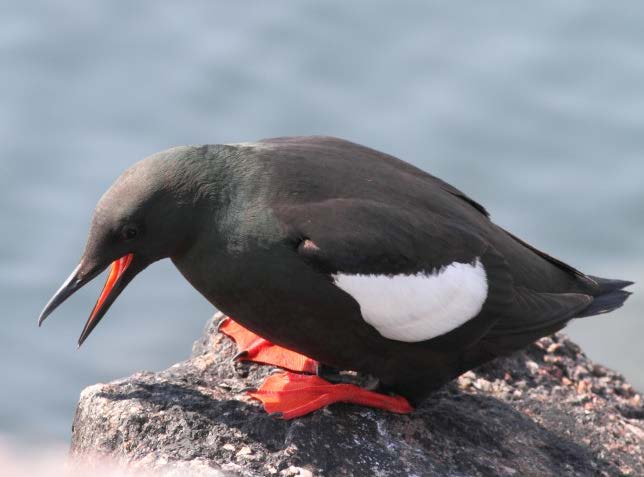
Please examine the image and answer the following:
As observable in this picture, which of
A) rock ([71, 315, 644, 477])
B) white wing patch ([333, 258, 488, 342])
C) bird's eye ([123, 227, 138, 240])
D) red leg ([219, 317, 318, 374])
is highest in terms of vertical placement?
bird's eye ([123, 227, 138, 240])

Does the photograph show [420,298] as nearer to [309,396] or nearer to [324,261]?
[324,261]

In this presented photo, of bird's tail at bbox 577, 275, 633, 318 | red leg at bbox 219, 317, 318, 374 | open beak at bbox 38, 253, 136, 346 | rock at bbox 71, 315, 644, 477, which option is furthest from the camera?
bird's tail at bbox 577, 275, 633, 318

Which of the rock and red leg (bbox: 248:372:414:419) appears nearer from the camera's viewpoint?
the rock

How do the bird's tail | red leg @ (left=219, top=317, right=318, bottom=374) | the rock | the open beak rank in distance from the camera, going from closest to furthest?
the rock, the open beak, red leg @ (left=219, top=317, right=318, bottom=374), the bird's tail

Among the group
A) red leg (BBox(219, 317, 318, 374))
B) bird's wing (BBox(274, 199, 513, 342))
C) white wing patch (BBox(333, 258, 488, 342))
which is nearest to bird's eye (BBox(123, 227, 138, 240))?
bird's wing (BBox(274, 199, 513, 342))

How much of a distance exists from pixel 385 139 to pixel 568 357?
3.93 m

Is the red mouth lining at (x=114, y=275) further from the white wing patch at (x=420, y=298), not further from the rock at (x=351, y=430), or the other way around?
the white wing patch at (x=420, y=298)

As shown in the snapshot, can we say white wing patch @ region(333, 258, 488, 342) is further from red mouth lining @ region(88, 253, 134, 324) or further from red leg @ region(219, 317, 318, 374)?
red mouth lining @ region(88, 253, 134, 324)

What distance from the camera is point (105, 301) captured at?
4672 millimetres

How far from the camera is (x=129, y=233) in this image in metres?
4.55

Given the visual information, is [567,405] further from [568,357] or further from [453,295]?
[453,295]

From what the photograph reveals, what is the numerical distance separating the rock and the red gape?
0.04m

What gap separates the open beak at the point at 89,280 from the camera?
4.62m

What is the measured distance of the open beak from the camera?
15.2ft
